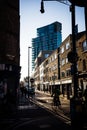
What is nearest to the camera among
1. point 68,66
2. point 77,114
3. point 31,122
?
point 77,114

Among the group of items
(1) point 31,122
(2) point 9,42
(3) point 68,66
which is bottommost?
(1) point 31,122

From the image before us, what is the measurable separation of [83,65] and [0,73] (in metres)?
18.1

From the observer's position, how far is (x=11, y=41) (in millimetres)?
29578

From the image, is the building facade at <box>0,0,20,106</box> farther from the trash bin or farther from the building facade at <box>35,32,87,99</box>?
the trash bin

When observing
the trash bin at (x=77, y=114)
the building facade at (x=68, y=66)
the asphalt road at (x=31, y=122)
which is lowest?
the asphalt road at (x=31, y=122)

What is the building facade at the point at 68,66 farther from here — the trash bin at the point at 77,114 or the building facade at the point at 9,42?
the trash bin at the point at 77,114

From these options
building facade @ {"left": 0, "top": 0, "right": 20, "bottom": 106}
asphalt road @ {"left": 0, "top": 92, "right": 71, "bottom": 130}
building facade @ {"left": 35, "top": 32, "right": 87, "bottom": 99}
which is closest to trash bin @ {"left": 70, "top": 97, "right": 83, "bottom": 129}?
asphalt road @ {"left": 0, "top": 92, "right": 71, "bottom": 130}

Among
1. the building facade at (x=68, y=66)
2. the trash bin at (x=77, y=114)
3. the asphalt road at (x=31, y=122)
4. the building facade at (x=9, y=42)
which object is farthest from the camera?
the building facade at (x=68, y=66)

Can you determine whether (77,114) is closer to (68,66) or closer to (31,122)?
(31,122)

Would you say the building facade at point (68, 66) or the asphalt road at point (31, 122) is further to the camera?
the building facade at point (68, 66)

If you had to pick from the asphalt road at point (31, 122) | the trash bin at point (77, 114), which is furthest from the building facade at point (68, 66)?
the trash bin at point (77, 114)

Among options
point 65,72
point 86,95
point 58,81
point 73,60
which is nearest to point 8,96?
point 86,95

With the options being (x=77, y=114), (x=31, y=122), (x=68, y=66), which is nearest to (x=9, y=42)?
(x=31, y=122)

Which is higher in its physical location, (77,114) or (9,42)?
(9,42)
